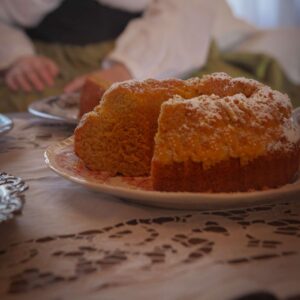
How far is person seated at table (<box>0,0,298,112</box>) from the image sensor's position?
1693mm

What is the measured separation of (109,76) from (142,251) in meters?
1.20

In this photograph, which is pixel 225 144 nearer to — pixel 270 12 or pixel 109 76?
pixel 109 76

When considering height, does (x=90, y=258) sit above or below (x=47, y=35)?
below

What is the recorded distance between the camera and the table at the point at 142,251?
0.40m

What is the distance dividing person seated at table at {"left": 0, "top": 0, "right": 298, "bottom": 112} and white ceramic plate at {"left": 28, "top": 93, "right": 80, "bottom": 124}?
0.38 m

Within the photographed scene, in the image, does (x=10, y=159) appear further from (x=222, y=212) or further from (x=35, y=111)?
(x=222, y=212)

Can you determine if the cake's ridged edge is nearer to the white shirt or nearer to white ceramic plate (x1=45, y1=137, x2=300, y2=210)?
white ceramic plate (x1=45, y1=137, x2=300, y2=210)

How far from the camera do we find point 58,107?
1.18 meters

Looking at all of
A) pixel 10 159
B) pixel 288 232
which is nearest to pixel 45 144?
pixel 10 159

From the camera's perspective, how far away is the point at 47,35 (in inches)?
70.4

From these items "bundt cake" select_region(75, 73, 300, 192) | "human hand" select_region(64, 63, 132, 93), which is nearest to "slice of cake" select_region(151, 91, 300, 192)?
"bundt cake" select_region(75, 73, 300, 192)

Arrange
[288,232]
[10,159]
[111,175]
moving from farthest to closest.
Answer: [10,159], [111,175], [288,232]

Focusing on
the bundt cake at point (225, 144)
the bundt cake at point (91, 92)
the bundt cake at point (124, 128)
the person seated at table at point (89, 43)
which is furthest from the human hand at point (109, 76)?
the bundt cake at point (225, 144)

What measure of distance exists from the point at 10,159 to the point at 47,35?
1.05 metres
